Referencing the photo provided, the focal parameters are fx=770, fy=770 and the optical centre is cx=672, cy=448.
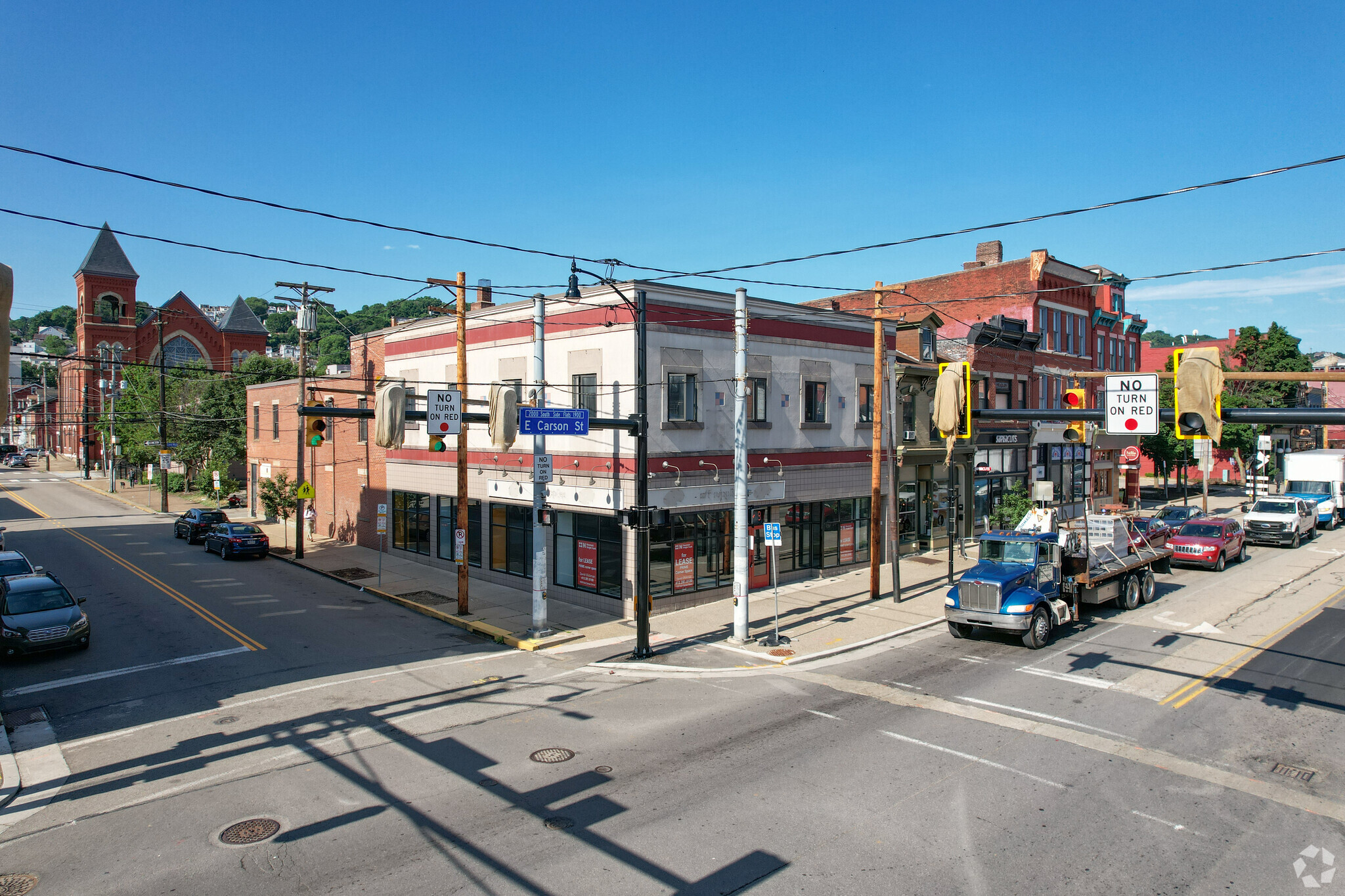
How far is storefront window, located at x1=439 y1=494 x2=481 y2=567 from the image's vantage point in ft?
87.6

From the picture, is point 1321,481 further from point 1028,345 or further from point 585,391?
point 585,391

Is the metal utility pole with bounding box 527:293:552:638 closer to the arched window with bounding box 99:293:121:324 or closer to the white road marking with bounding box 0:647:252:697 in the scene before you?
the white road marking with bounding box 0:647:252:697

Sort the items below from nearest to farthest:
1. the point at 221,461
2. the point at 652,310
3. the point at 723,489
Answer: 1. the point at 652,310
2. the point at 723,489
3. the point at 221,461

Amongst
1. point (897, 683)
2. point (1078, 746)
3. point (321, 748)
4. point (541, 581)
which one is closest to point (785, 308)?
point (541, 581)

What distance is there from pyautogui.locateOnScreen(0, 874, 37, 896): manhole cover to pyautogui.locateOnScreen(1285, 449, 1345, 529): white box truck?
4808 cm

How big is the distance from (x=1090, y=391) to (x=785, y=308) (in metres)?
27.9

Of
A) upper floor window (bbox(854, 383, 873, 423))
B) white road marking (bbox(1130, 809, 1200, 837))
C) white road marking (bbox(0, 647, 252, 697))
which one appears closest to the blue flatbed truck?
white road marking (bbox(1130, 809, 1200, 837))

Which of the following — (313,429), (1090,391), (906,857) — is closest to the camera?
(906,857)

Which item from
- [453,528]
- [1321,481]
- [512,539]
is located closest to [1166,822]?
[512,539]

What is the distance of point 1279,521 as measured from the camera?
32.0 m

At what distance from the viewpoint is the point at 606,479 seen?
70.1 feet

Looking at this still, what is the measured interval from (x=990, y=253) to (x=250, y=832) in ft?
139

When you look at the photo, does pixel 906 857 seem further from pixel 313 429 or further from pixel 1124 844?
pixel 313 429

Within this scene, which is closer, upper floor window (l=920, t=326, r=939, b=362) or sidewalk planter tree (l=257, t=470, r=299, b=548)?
upper floor window (l=920, t=326, r=939, b=362)
